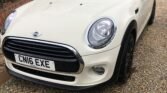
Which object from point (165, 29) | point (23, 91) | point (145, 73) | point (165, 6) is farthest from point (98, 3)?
point (165, 6)

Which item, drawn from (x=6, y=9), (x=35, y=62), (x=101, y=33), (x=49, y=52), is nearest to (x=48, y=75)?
(x=35, y=62)

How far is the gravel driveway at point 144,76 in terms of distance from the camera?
3516 mm

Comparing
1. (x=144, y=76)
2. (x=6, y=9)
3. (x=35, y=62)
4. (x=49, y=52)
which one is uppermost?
(x=49, y=52)

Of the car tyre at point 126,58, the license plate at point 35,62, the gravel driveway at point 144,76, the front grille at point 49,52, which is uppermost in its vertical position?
the front grille at point 49,52

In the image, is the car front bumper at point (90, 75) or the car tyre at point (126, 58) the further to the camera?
the car tyre at point (126, 58)

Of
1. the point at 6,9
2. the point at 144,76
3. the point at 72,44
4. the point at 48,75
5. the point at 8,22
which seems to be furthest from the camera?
the point at 6,9

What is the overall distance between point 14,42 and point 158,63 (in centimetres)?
217

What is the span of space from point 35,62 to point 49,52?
0.75 feet

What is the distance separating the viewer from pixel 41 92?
3.55 metres

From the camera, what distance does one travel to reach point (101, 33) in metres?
2.95

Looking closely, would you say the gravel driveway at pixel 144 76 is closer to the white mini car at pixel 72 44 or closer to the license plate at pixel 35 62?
the white mini car at pixel 72 44

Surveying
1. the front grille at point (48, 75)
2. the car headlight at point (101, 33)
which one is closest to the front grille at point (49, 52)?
the front grille at point (48, 75)

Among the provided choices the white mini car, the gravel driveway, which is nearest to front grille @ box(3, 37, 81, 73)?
the white mini car

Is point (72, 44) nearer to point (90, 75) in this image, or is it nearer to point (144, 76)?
point (90, 75)
